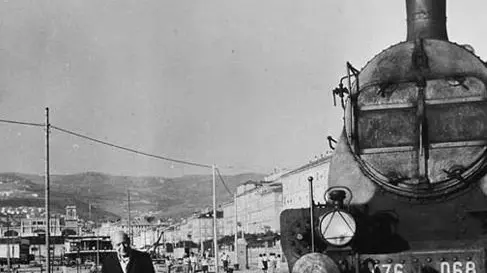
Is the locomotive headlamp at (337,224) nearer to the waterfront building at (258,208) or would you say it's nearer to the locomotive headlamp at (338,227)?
the locomotive headlamp at (338,227)

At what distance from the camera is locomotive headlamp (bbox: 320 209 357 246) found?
827 cm

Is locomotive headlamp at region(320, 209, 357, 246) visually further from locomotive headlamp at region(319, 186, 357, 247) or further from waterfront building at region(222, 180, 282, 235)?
waterfront building at region(222, 180, 282, 235)

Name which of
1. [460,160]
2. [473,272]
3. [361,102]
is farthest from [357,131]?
[473,272]

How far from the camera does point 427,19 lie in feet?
34.9

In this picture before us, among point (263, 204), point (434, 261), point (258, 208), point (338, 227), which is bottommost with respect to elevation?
point (434, 261)

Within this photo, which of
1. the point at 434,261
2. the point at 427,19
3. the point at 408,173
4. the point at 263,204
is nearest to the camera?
the point at 434,261

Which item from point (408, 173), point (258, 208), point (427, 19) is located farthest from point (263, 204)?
point (408, 173)

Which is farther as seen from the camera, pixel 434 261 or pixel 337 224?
pixel 337 224

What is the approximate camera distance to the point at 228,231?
7096 inches

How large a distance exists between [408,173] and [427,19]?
7.54 feet

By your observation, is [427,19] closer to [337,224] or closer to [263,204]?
[337,224]

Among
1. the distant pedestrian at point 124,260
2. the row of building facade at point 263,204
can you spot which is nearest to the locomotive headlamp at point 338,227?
the distant pedestrian at point 124,260

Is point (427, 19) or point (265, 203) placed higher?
point (265, 203)

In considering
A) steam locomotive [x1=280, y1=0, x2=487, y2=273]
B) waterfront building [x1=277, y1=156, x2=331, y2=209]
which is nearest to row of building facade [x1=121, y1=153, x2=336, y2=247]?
waterfront building [x1=277, y1=156, x2=331, y2=209]
